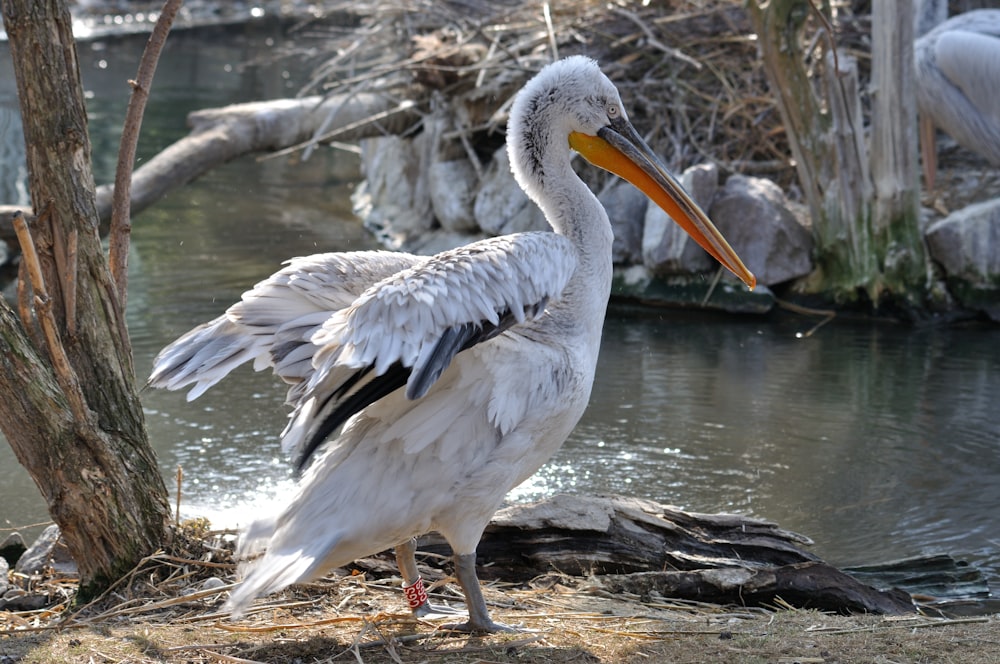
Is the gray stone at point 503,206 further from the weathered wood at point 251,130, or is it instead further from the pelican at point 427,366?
the pelican at point 427,366

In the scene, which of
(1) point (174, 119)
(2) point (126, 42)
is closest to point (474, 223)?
(1) point (174, 119)

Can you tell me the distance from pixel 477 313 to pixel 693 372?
4.10 meters

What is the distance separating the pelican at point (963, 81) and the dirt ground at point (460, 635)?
4.86 metres

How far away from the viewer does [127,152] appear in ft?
11.7

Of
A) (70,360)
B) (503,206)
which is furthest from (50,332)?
(503,206)

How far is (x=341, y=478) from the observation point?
9.61ft

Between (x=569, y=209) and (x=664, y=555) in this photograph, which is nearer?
(x=569, y=209)

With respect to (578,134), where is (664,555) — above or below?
below

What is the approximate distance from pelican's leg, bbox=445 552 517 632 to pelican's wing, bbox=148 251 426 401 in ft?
2.02

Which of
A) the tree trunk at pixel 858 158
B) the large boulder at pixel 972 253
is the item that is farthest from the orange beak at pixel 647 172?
the large boulder at pixel 972 253

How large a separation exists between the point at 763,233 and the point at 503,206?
6.55 ft

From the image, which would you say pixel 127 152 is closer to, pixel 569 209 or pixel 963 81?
pixel 569 209

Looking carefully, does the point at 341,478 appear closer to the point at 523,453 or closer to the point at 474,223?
the point at 523,453

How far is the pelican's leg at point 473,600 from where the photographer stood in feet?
9.99
